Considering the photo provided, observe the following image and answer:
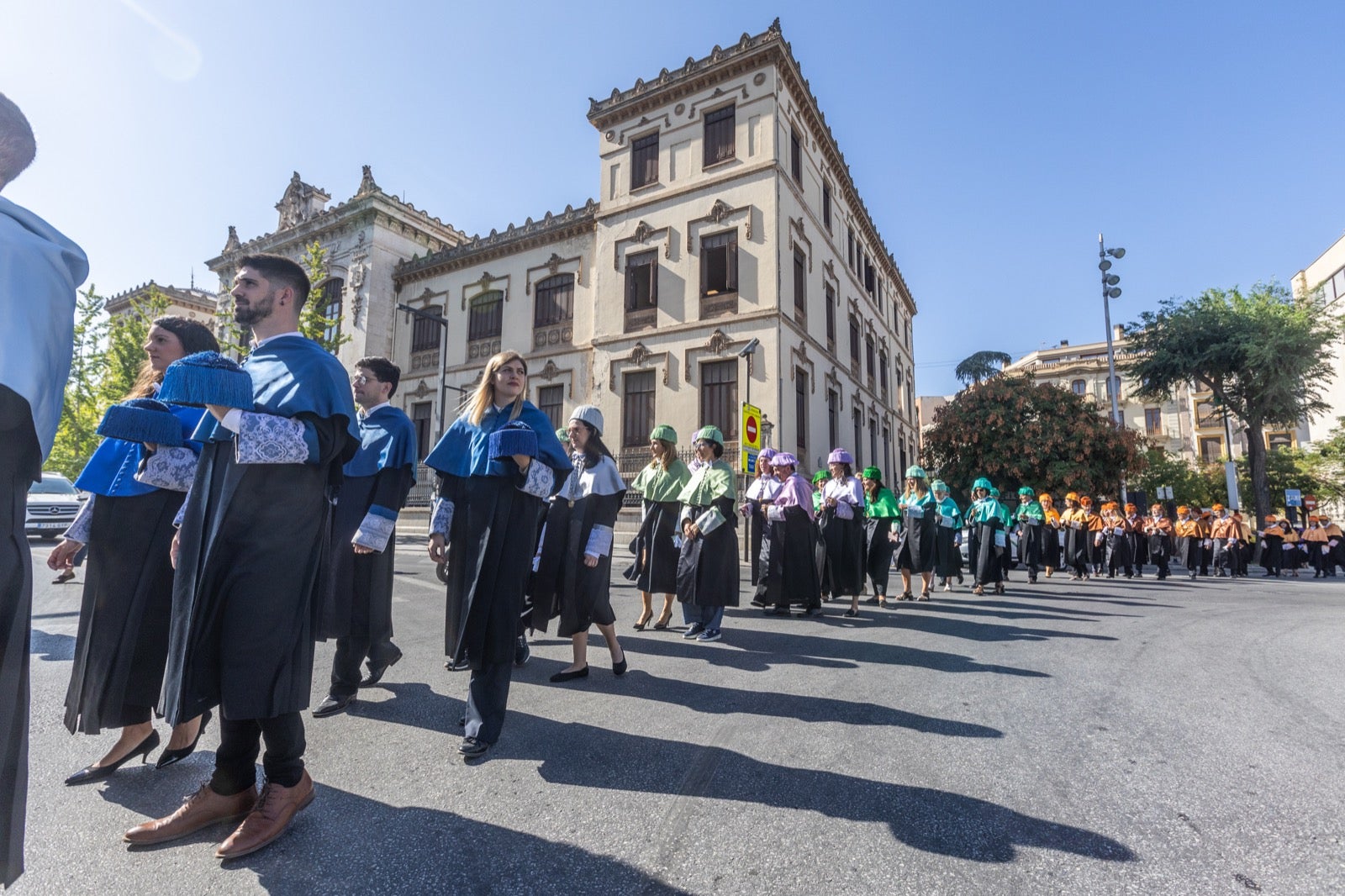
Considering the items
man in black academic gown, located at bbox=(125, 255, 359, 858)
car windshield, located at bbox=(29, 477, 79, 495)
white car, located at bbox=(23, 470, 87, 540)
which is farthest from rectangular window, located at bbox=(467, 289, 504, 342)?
man in black academic gown, located at bbox=(125, 255, 359, 858)

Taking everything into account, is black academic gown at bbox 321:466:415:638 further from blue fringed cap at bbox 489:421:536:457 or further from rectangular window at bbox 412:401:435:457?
rectangular window at bbox 412:401:435:457

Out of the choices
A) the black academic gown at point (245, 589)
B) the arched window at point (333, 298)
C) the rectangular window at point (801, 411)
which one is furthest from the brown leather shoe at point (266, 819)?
the arched window at point (333, 298)

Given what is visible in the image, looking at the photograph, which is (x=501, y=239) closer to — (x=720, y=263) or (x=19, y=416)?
(x=720, y=263)

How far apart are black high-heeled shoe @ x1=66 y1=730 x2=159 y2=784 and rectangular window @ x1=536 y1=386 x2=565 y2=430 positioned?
19.9 metres

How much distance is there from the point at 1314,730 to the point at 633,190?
2199 centimetres

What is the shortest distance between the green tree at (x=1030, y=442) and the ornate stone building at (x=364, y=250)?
2337cm

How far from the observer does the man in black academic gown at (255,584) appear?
92.5 inches

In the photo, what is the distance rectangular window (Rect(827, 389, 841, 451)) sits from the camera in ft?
75.3

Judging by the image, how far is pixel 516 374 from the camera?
3705 millimetres

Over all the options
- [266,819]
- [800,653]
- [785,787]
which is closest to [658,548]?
[800,653]

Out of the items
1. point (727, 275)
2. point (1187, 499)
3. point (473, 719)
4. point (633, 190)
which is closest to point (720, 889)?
point (473, 719)

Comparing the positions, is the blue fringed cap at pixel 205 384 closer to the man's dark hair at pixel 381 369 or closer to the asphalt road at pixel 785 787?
the asphalt road at pixel 785 787

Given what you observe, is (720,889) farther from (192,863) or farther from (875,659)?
(875,659)

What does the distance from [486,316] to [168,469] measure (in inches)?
935
